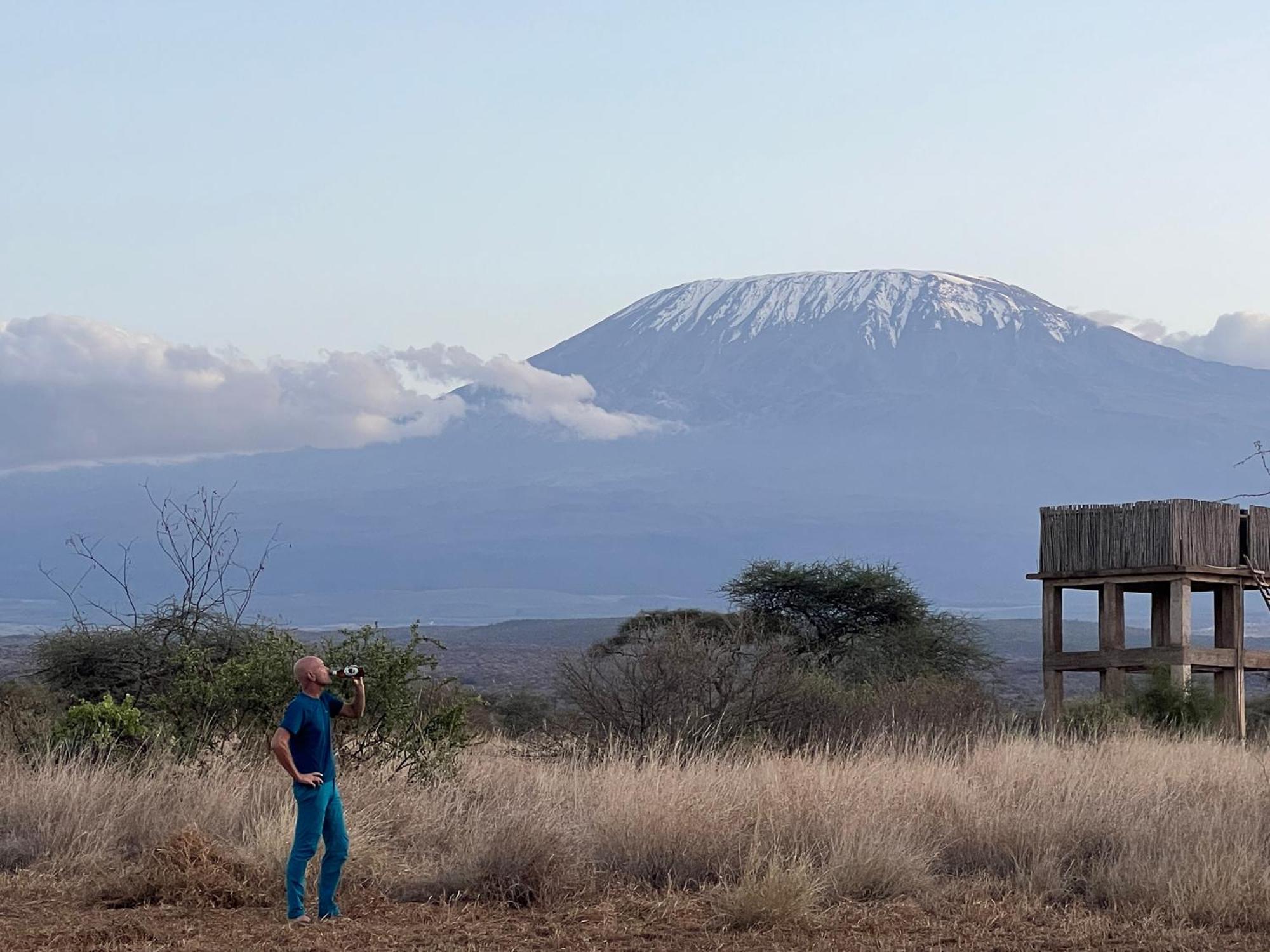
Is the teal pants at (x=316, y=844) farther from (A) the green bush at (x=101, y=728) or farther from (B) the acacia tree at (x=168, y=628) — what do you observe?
(B) the acacia tree at (x=168, y=628)

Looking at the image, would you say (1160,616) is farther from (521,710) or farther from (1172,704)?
(521,710)

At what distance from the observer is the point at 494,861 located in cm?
1166

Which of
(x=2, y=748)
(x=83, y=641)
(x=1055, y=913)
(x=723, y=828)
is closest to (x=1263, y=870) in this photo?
(x=1055, y=913)

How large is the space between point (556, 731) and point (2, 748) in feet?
22.7

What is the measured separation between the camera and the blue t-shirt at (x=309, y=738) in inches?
423

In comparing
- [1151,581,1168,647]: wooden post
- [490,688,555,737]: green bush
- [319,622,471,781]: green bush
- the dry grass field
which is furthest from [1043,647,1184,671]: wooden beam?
[319,622,471,781]: green bush

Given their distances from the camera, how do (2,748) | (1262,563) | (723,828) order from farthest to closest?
(1262,563) → (2,748) → (723,828)

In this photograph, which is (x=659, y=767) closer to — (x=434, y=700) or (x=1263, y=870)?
(x=434, y=700)

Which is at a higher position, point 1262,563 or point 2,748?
point 1262,563

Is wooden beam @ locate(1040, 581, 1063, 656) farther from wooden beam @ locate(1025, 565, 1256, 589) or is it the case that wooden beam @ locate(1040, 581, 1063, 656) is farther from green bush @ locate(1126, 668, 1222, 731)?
green bush @ locate(1126, 668, 1222, 731)

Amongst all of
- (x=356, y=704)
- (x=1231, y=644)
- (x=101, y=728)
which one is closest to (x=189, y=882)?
(x=356, y=704)

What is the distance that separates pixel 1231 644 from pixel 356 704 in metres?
19.9

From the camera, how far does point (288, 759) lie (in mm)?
10484

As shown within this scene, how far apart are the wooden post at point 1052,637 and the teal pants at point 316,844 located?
17.4 meters
